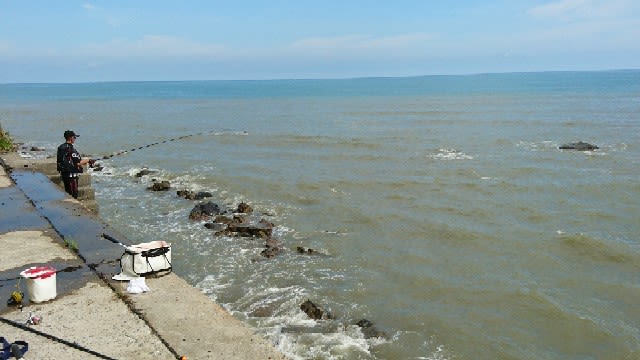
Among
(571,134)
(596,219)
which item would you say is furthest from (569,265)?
(571,134)

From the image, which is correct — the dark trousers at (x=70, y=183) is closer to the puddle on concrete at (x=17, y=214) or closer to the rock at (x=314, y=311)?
the puddle on concrete at (x=17, y=214)

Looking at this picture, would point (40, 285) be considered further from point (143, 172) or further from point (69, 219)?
point (143, 172)

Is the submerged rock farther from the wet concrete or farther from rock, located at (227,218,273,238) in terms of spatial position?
rock, located at (227,218,273,238)

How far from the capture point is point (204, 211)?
1847 cm

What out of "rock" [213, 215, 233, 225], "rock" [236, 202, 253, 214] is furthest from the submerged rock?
"rock" [213, 215, 233, 225]

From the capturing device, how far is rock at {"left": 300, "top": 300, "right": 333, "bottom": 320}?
34.7ft

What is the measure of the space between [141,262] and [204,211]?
1068 centimetres

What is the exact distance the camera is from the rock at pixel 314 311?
417 inches

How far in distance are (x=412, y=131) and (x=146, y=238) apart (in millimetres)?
33098

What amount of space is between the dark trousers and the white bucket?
8.08 meters

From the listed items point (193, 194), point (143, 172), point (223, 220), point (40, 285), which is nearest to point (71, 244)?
point (40, 285)

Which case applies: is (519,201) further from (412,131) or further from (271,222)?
(412,131)

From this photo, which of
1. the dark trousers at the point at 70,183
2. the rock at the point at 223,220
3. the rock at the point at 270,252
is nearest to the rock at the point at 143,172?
the rock at the point at 223,220

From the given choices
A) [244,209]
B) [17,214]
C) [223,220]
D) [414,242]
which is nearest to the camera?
[17,214]
